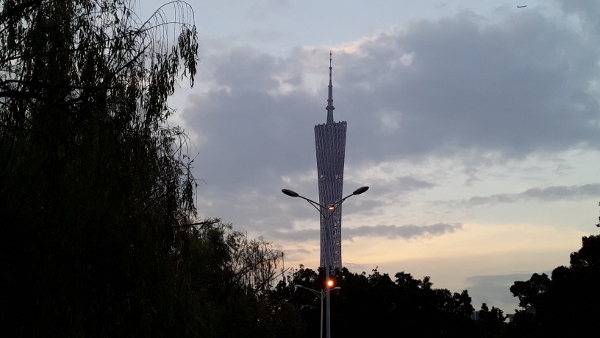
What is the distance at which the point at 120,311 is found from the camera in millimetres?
9320

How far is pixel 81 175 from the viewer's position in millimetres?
8188

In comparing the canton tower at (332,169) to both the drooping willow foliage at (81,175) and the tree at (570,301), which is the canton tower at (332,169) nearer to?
the tree at (570,301)

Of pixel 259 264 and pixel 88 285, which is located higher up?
pixel 259 264

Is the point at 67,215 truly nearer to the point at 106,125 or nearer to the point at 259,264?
the point at 106,125

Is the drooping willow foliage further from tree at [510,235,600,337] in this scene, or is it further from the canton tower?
the canton tower

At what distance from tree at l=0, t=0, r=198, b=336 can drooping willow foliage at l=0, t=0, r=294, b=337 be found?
1 cm

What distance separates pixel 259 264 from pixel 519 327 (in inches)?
755

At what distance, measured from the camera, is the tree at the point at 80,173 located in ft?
25.8

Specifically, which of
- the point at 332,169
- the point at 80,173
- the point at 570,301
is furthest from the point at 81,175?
the point at 332,169

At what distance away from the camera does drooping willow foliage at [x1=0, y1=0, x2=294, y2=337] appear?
786 centimetres

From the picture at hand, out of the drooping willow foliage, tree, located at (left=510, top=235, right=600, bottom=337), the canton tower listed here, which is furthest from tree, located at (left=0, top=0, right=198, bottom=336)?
the canton tower

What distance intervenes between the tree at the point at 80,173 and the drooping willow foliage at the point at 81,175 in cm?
1

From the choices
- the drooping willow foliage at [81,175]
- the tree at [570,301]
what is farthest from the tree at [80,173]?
the tree at [570,301]

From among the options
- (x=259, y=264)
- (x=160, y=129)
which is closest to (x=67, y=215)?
(x=160, y=129)
